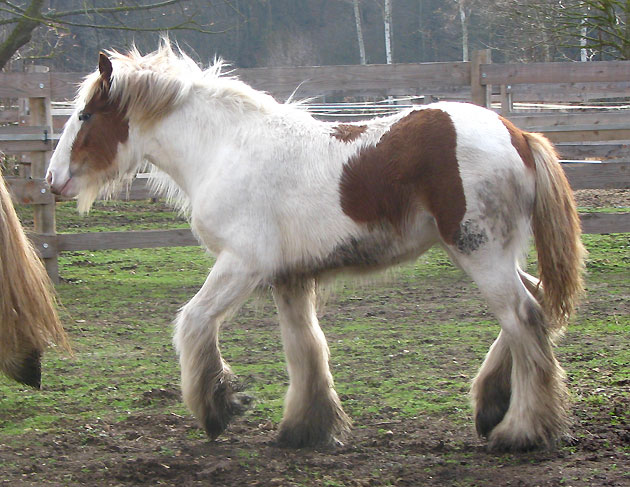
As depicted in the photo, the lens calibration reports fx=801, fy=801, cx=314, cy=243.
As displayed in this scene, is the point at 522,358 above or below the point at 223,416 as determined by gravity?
above

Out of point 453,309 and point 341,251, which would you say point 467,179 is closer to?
point 341,251

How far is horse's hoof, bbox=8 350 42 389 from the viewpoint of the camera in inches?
169

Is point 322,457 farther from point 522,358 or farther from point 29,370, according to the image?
point 29,370

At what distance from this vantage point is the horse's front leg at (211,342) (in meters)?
3.60

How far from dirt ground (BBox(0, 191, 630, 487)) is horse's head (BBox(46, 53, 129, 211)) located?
1.26 m

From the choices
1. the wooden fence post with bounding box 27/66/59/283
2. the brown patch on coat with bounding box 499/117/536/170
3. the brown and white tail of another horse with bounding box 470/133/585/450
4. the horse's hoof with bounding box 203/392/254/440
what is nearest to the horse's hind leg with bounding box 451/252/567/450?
the brown and white tail of another horse with bounding box 470/133/585/450

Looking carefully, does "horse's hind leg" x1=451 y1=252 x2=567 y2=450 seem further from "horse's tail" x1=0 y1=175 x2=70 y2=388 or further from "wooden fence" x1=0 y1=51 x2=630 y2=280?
"wooden fence" x1=0 y1=51 x2=630 y2=280

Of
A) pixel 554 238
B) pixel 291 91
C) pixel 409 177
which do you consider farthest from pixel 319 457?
pixel 291 91

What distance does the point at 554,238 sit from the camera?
360 cm

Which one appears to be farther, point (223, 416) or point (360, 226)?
point (223, 416)

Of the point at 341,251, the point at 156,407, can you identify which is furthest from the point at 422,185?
the point at 156,407

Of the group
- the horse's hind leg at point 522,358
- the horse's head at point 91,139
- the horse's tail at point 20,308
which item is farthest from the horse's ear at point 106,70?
the horse's hind leg at point 522,358

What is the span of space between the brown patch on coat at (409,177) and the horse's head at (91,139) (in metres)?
1.28

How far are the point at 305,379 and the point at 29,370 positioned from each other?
5.15 ft
